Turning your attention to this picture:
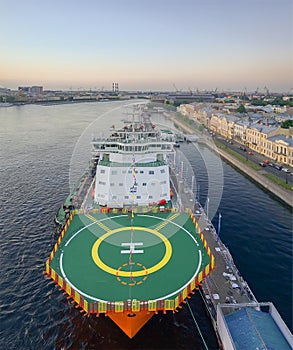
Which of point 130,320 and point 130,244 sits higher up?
point 130,244

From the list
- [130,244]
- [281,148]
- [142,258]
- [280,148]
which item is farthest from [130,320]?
[280,148]

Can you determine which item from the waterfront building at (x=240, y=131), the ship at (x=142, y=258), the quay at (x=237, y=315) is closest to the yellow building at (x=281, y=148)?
the waterfront building at (x=240, y=131)

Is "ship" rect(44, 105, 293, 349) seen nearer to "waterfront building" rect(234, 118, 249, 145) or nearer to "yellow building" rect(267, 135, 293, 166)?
"yellow building" rect(267, 135, 293, 166)

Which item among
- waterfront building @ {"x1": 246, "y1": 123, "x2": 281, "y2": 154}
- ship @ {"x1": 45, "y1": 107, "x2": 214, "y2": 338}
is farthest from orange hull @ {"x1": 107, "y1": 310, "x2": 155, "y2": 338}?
waterfront building @ {"x1": 246, "y1": 123, "x2": 281, "y2": 154}

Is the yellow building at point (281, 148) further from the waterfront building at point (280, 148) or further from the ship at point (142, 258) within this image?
the ship at point (142, 258)

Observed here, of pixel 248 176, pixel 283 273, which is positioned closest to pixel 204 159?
pixel 248 176

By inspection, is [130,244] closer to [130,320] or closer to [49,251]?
[130,320]
